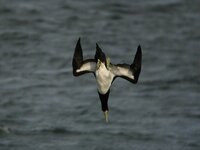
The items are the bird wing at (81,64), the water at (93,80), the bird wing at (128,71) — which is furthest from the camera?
the water at (93,80)

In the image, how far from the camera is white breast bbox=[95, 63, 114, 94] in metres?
21.5

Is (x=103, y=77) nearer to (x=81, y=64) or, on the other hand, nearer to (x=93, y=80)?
(x=81, y=64)

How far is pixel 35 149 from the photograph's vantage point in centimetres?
3584

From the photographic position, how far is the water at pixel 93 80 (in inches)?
1475

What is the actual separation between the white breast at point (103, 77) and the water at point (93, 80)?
14.4 m

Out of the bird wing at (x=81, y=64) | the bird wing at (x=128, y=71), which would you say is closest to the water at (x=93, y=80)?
the bird wing at (x=128, y=71)

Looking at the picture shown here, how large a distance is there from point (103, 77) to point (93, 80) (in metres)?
18.9

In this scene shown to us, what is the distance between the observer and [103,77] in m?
21.6

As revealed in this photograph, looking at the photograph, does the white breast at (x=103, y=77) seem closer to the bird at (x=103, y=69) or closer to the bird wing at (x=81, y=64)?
the bird at (x=103, y=69)

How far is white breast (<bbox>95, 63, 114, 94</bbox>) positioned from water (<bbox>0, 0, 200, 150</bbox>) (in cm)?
1435

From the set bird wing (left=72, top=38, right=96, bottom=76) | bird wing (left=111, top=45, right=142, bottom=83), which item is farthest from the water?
bird wing (left=72, top=38, right=96, bottom=76)

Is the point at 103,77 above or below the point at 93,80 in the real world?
above

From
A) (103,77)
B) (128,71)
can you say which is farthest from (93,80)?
(103,77)

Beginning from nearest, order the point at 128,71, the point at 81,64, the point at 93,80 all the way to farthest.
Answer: the point at 81,64 → the point at 128,71 → the point at 93,80
